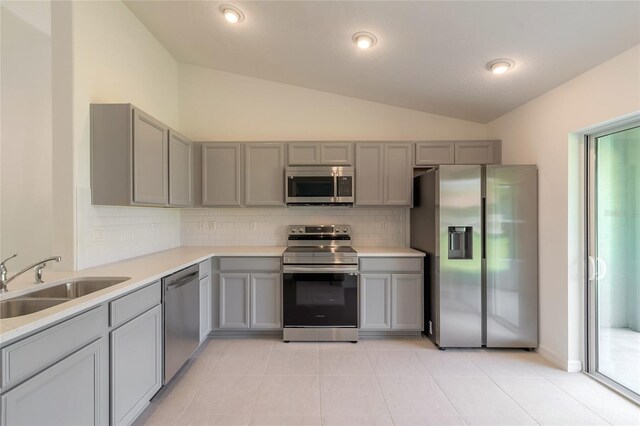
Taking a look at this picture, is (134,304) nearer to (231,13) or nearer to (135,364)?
(135,364)

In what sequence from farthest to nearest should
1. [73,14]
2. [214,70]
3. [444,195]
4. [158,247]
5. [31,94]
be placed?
[214,70] < [158,247] < [444,195] < [31,94] < [73,14]

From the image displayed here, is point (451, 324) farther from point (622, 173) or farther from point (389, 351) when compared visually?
point (622, 173)

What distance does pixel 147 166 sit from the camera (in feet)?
8.08

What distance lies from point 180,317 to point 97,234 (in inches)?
36.7

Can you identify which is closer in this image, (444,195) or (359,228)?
(444,195)

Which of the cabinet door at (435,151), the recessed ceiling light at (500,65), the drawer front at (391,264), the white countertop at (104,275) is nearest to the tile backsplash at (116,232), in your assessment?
the white countertop at (104,275)

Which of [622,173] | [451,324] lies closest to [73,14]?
[451,324]

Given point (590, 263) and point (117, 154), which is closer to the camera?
point (117, 154)

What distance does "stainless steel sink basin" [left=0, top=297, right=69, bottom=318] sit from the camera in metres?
1.54

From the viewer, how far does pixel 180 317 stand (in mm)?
2400

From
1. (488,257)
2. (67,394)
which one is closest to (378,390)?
(488,257)

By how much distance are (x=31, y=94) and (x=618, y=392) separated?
550cm

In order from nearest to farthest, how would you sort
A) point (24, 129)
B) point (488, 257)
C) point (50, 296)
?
point (50, 296)
point (24, 129)
point (488, 257)

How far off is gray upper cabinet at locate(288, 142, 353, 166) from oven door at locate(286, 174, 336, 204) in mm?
181
